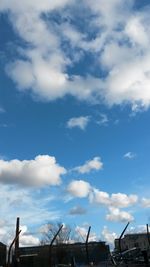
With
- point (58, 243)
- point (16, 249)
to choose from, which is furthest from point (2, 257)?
point (16, 249)

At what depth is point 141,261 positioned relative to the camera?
67.1ft

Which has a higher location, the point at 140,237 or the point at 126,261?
the point at 140,237

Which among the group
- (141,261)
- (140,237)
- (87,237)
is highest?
(140,237)

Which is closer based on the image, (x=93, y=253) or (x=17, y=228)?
(x=17, y=228)

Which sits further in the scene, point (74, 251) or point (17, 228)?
point (74, 251)

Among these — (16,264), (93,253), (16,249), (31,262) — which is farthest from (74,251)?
(16,264)

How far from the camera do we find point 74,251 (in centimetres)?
8181

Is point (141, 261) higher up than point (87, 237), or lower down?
lower down

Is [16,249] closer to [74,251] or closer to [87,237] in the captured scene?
[87,237]

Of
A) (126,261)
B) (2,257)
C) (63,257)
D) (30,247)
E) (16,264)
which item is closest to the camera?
(126,261)

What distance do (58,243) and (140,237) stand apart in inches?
2772

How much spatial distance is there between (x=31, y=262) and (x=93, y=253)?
39.4m

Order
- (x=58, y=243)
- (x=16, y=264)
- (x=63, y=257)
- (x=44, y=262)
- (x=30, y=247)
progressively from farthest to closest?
(x=30, y=247)
(x=58, y=243)
(x=63, y=257)
(x=44, y=262)
(x=16, y=264)

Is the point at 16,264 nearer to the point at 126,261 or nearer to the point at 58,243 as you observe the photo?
the point at 126,261
